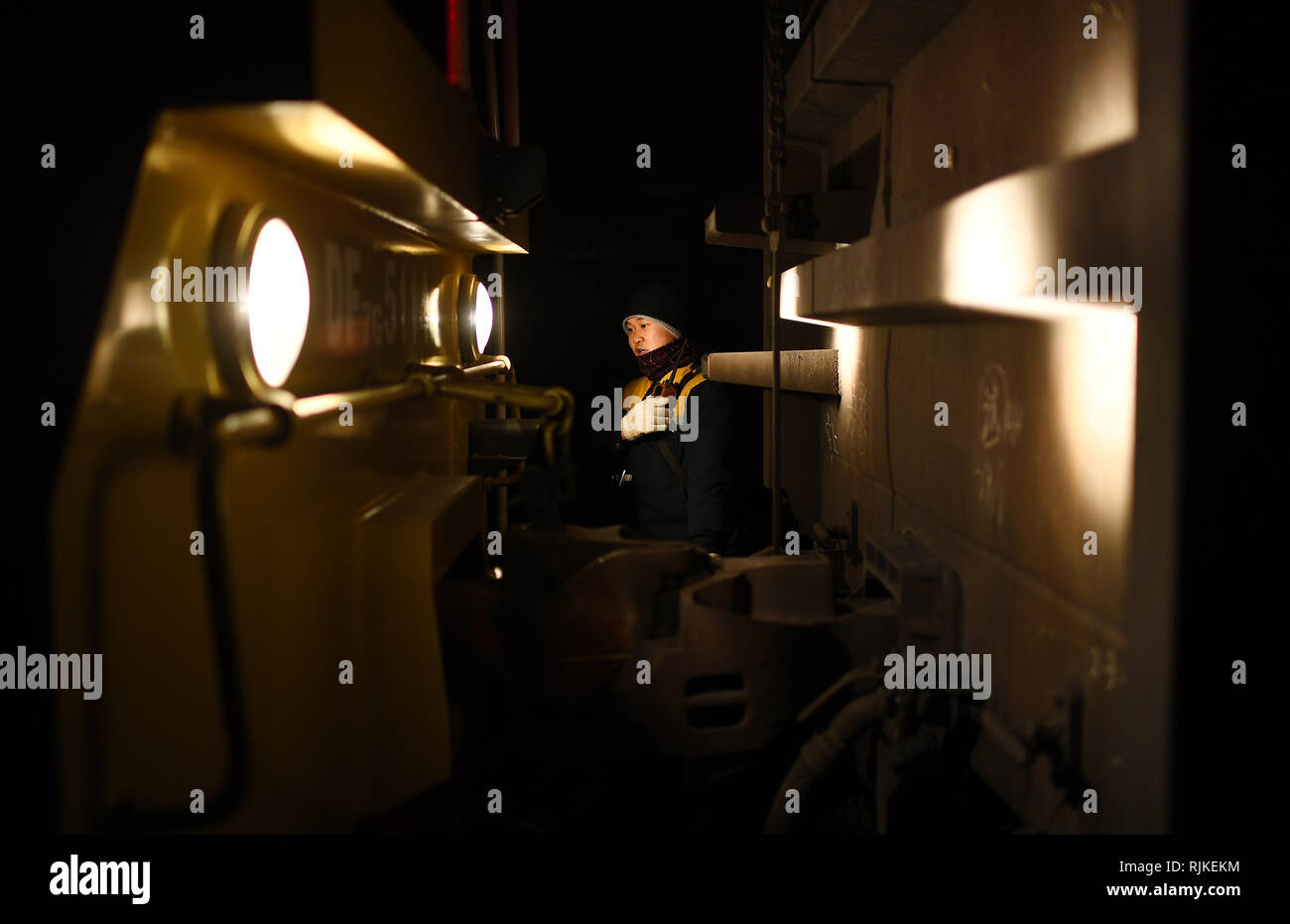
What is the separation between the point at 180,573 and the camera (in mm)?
1425

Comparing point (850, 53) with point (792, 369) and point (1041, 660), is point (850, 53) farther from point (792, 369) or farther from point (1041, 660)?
point (1041, 660)

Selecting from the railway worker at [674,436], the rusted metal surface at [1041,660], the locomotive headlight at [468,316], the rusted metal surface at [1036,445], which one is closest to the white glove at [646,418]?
the railway worker at [674,436]

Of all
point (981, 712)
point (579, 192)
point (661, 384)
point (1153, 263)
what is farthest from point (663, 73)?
point (1153, 263)

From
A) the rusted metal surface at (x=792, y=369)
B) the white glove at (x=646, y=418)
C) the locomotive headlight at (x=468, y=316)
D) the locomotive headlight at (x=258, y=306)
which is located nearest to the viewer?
the locomotive headlight at (x=258, y=306)

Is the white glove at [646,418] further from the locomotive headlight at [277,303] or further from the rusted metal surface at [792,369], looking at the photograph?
the locomotive headlight at [277,303]

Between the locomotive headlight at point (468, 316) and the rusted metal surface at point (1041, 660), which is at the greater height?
the locomotive headlight at point (468, 316)

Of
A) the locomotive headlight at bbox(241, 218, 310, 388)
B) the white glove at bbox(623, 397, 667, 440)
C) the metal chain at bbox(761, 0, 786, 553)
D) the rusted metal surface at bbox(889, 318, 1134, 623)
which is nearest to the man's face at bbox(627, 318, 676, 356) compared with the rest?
the white glove at bbox(623, 397, 667, 440)

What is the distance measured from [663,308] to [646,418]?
0.64m

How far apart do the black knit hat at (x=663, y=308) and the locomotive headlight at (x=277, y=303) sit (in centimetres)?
332

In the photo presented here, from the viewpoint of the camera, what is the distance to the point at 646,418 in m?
4.84

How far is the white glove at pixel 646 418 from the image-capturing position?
4820 millimetres

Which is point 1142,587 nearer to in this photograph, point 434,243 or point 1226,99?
point 1226,99

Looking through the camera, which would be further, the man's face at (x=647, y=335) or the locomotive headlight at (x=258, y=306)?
the man's face at (x=647, y=335)

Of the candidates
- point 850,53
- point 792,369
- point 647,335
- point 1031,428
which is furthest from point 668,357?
point 1031,428
